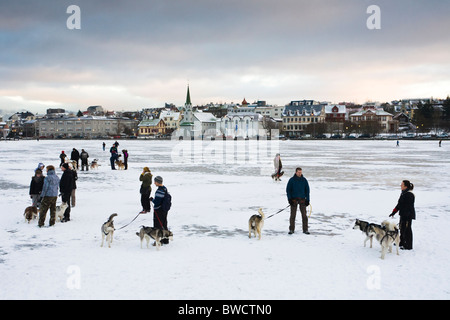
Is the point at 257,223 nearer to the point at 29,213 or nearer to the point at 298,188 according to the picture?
the point at 298,188

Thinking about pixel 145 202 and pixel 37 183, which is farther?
pixel 145 202

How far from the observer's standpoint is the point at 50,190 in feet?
36.4

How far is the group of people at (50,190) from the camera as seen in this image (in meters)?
11.1

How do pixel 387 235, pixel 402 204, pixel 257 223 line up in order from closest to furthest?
pixel 387 235
pixel 402 204
pixel 257 223

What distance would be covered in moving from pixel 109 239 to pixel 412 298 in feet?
21.2

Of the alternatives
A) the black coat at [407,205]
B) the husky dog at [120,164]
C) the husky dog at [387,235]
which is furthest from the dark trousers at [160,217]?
the husky dog at [120,164]

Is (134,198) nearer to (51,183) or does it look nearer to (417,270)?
(51,183)

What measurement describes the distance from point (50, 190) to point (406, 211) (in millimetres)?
9125

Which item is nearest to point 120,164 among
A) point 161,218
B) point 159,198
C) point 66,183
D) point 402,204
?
point 66,183

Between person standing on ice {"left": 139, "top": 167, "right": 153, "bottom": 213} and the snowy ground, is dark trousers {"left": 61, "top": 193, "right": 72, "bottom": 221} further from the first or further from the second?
person standing on ice {"left": 139, "top": 167, "right": 153, "bottom": 213}

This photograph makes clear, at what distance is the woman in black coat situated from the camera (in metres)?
8.70

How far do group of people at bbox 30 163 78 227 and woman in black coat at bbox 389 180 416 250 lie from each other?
881 cm

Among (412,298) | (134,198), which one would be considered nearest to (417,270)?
(412,298)
